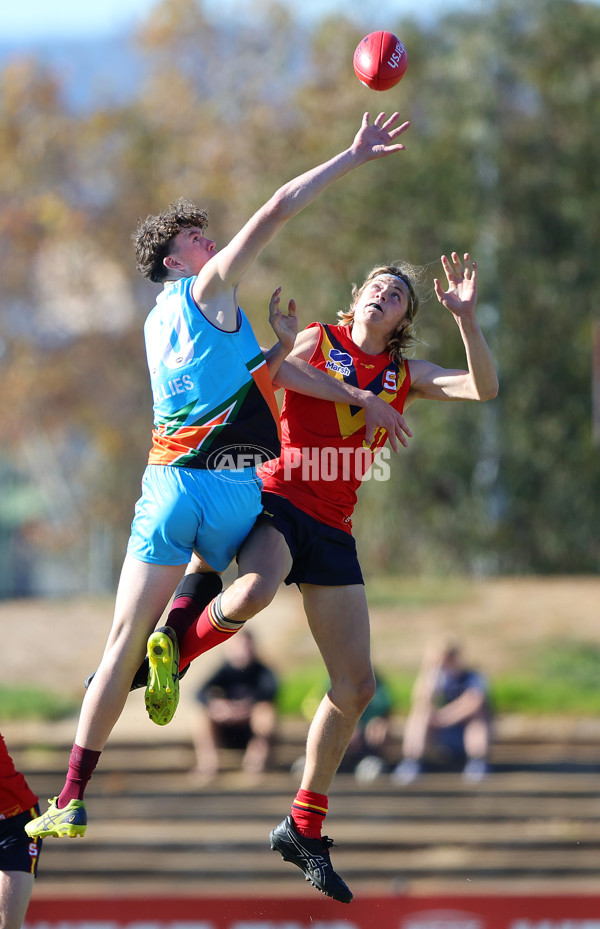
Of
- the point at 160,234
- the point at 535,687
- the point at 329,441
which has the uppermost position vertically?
the point at 160,234

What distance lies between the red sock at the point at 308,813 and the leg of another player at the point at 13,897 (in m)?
1.11

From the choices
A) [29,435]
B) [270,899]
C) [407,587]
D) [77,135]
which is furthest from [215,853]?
[77,135]

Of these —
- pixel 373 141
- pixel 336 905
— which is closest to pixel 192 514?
pixel 373 141

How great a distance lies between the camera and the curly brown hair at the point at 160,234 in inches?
186

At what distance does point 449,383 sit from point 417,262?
47.5ft

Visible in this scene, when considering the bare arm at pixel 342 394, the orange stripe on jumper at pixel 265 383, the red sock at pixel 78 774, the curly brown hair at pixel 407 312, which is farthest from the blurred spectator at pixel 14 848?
the curly brown hair at pixel 407 312

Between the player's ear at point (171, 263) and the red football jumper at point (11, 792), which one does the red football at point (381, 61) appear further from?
the red football jumper at point (11, 792)

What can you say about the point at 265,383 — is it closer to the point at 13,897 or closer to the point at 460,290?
the point at 460,290

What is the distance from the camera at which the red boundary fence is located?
27.6 feet

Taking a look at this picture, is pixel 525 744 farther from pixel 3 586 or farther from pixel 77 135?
pixel 3 586

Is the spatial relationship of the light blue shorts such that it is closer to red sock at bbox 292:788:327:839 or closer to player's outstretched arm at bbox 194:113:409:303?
player's outstretched arm at bbox 194:113:409:303

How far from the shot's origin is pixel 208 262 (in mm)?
4500

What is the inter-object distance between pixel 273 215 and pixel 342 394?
0.75 metres

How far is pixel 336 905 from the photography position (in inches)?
343
